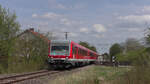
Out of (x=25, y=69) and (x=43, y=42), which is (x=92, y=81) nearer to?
(x=25, y=69)

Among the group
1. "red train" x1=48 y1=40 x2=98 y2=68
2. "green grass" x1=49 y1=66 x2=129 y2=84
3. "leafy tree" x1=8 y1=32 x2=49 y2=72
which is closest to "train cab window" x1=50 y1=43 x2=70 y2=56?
"red train" x1=48 y1=40 x2=98 y2=68

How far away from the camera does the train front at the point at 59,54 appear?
21828mm

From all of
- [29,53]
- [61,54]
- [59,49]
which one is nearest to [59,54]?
[61,54]

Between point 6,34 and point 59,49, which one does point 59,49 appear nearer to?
point 59,49

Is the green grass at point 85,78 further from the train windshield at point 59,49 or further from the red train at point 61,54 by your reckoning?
the train windshield at point 59,49

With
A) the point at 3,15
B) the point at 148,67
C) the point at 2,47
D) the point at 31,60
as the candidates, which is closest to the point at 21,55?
the point at 31,60

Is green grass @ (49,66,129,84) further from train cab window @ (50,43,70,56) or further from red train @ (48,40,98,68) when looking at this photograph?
train cab window @ (50,43,70,56)

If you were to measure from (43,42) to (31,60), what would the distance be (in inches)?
109

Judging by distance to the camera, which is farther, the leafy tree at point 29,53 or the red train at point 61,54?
the red train at point 61,54

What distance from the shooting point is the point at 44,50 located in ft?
83.8

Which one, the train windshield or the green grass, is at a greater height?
the train windshield

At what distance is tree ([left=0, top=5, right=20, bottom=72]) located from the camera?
20.7 meters

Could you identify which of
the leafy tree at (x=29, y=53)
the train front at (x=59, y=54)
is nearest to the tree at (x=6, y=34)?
the leafy tree at (x=29, y=53)

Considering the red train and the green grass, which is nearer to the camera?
the green grass
